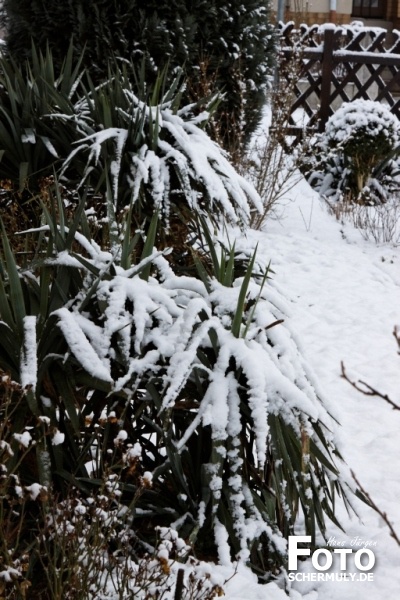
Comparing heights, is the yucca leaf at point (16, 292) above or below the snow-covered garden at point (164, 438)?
above

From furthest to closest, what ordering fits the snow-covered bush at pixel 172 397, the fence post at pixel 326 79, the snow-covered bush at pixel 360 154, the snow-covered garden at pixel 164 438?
1. the fence post at pixel 326 79
2. the snow-covered bush at pixel 360 154
3. the snow-covered bush at pixel 172 397
4. the snow-covered garden at pixel 164 438

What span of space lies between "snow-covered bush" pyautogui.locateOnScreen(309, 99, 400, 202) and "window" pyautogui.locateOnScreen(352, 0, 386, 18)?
694 inches

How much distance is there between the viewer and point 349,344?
15.2 feet

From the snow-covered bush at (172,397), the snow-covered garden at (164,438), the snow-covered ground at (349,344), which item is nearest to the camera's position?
the snow-covered garden at (164,438)

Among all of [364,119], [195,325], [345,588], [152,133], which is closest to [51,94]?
[152,133]

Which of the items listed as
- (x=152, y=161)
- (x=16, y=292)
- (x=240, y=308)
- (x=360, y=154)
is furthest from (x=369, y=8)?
(x=16, y=292)

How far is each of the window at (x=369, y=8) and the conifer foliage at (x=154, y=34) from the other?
64.7 ft

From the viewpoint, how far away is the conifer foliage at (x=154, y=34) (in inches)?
221

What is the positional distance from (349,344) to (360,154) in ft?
12.7

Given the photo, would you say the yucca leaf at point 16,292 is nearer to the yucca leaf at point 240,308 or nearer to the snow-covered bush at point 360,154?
the yucca leaf at point 240,308

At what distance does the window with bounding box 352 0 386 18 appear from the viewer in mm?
24484

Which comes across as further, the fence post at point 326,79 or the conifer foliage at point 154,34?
the fence post at point 326,79

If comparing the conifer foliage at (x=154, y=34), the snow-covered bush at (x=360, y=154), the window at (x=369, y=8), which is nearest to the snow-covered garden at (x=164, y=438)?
the conifer foliage at (x=154, y=34)

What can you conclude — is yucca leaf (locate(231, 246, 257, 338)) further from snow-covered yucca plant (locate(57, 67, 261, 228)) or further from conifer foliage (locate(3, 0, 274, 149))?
conifer foliage (locate(3, 0, 274, 149))
